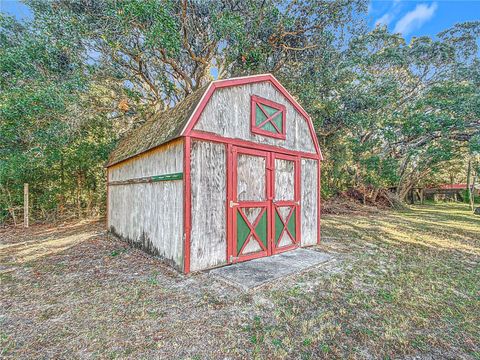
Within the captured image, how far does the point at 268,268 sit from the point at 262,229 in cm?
102

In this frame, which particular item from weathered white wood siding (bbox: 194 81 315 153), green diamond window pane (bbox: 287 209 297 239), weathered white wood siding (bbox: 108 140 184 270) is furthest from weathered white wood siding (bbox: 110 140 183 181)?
green diamond window pane (bbox: 287 209 297 239)

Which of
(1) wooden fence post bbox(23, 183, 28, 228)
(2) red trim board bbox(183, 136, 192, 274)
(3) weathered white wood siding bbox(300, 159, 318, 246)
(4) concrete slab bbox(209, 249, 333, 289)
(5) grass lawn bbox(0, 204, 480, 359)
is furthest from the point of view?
(1) wooden fence post bbox(23, 183, 28, 228)

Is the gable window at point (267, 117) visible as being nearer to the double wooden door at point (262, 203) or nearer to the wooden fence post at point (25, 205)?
the double wooden door at point (262, 203)

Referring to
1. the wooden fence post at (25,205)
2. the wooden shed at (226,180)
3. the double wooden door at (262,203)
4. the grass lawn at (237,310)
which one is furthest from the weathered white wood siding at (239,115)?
the wooden fence post at (25,205)

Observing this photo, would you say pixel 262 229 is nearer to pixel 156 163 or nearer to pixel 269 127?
pixel 269 127

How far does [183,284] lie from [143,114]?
8.87 m

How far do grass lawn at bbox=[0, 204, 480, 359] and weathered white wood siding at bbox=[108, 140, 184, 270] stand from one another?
17.1 inches

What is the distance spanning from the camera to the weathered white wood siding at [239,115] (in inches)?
195

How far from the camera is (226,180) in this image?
5078mm

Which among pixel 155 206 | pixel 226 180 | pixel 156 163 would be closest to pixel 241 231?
pixel 226 180

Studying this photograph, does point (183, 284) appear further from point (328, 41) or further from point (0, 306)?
point (328, 41)

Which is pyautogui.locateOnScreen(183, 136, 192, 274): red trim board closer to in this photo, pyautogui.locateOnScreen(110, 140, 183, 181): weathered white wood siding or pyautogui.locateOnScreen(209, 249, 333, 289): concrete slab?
pyautogui.locateOnScreen(110, 140, 183, 181): weathered white wood siding

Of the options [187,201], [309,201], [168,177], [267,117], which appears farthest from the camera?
[309,201]

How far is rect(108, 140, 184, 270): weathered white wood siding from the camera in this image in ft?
15.7
